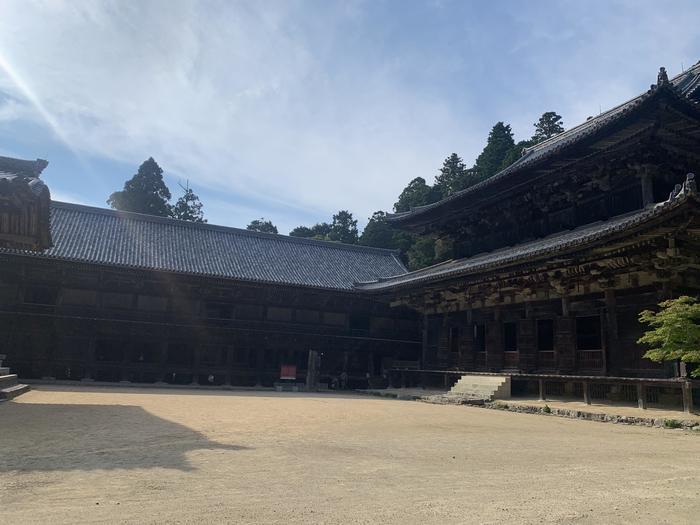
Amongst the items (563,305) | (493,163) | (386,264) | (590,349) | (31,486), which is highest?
(493,163)

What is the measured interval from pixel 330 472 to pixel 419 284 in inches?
684

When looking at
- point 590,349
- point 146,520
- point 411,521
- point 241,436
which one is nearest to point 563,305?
point 590,349

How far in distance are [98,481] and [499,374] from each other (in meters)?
16.3

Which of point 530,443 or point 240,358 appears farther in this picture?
point 240,358

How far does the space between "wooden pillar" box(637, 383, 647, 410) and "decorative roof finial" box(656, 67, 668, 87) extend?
27.9 feet

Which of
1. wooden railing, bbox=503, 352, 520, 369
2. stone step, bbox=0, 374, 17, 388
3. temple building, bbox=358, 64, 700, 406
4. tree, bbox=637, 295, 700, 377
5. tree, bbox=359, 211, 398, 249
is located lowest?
stone step, bbox=0, 374, 17, 388

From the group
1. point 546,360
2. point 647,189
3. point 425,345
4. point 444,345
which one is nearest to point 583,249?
point 647,189

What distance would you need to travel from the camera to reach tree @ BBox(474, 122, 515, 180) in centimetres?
5050

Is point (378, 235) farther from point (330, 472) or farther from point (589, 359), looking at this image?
point (330, 472)

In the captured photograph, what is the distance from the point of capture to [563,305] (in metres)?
17.6

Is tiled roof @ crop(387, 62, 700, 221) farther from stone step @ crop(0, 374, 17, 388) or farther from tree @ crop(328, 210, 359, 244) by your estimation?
tree @ crop(328, 210, 359, 244)

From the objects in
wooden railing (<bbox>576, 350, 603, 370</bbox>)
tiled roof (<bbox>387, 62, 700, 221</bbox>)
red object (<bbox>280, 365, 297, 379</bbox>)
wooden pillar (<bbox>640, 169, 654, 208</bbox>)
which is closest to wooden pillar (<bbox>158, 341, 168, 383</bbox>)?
red object (<bbox>280, 365, 297, 379</bbox>)

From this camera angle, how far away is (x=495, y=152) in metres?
51.8

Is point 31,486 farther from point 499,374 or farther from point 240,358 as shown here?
point 240,358
